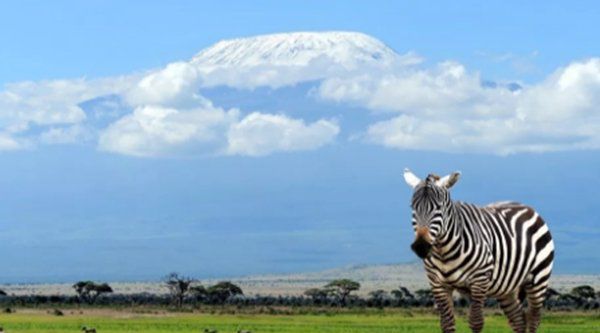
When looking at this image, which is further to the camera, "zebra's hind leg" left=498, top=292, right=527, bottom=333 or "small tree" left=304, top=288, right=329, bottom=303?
"small tree" left=304, top=288, right=329, bottom=303

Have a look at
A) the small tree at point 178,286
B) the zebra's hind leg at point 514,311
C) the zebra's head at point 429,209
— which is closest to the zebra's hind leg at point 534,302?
the zebra's hind leg at point 514,311

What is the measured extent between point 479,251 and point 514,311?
6.29 feet

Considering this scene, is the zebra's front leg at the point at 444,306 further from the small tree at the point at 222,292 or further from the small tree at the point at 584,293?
the small tree at the point at 222,292

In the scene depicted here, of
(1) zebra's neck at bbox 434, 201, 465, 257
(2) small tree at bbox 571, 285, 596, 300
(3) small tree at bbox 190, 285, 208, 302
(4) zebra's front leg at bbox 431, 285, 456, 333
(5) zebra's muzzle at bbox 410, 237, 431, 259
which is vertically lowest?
(4) zebra's front leg at bbox 431, 285, 456, 333

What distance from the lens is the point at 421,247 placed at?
11398 mm

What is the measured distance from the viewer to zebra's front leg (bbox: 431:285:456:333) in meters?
12.4

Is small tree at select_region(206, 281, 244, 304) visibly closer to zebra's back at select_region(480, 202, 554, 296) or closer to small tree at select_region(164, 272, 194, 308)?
small tree at select_region(164, 272, 194, 308)

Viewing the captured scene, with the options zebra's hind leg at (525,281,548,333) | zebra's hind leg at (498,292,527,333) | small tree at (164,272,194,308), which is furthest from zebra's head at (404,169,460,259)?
small tree at (164,272,194,308)

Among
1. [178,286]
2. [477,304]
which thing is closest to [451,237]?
[477,304]

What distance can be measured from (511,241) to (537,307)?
122cm

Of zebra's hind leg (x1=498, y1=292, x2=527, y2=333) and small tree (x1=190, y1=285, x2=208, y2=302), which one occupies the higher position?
small tree (x1=190, y1=285, x2=208, y2=302)

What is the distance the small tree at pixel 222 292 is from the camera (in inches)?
3811

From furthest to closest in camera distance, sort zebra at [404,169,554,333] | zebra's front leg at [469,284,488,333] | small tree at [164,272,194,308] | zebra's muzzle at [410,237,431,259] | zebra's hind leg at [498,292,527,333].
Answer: small tree at [164,272,194,308] → zebra's hind leg at [498,292,527,333] → zebra's front leg at [469,284,488,333] → zebra at [404,169,554,333] → zebra's muzzle at [410,237,431,259]

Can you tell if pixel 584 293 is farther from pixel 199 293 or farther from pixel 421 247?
pixel 421 247
